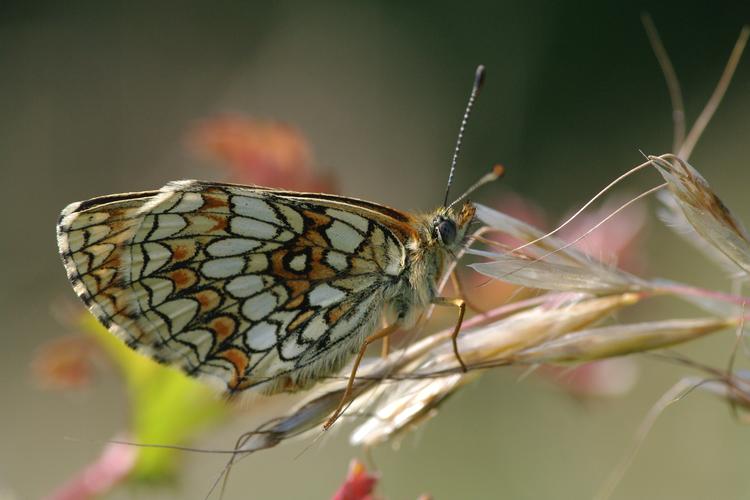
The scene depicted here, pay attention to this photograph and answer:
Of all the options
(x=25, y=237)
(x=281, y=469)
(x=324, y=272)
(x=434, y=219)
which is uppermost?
(x=434, y=219)

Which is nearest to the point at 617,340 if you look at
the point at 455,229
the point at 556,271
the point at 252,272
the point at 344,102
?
the point at 556,271

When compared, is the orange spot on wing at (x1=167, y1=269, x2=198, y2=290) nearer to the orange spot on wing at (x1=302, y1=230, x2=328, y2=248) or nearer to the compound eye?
the orange spot on wing at (x1=302, y1=230, x2=328, y2=248)

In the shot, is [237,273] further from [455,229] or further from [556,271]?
[556,271]

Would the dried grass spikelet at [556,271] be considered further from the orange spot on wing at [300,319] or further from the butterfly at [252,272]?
the orange spot on wing at [300,319]

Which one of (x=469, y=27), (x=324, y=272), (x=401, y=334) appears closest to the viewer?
(x=324, y=272)

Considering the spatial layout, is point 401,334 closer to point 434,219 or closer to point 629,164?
point 434,219

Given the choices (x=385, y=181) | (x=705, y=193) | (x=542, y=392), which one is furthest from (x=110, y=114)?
(x=705, y=193)
